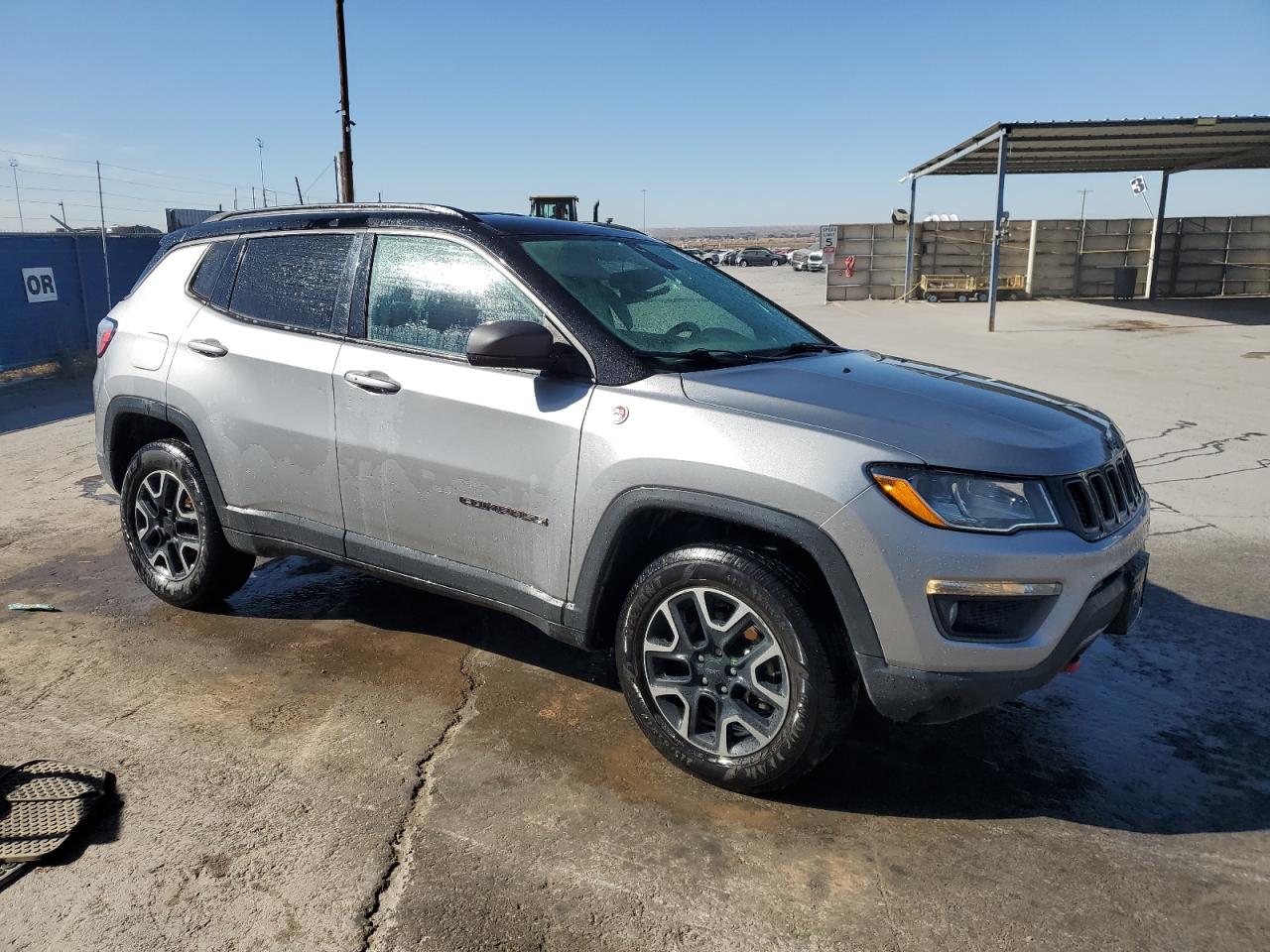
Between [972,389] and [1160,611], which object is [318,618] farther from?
[1160,611]

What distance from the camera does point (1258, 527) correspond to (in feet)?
19.6

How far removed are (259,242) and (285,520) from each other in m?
1.25

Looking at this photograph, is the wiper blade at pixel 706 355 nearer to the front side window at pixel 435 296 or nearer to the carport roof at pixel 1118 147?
the front side window at pixel 435 296

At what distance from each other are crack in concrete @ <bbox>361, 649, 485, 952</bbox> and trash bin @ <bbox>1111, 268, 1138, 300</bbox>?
94.2 ft

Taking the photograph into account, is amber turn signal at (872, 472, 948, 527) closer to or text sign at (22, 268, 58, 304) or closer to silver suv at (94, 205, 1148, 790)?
silver suv at (94, 205, 1148, 790)

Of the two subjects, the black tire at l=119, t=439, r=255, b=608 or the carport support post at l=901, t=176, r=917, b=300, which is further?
the carport support post at l=901, t=176, r=917, b=300

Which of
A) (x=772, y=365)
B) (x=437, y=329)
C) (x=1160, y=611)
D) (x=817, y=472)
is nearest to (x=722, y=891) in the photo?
(x=817, y=472)

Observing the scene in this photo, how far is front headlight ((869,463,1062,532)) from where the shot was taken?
8.98 ft

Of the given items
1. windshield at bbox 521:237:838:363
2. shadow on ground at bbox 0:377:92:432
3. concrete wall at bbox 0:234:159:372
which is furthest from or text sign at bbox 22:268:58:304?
windshield at bbox 521:237:838:363

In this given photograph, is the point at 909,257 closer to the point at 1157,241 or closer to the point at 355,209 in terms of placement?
the point at 1157,241

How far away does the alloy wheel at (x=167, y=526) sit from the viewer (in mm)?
4539

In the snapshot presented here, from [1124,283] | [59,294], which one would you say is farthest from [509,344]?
[1124,283]

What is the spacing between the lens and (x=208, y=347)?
14.0 ft

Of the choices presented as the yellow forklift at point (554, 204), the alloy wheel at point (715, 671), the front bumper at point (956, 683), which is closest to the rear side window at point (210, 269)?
the alloy wheel at point (715, 671)
